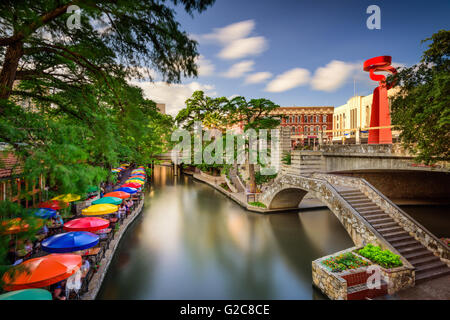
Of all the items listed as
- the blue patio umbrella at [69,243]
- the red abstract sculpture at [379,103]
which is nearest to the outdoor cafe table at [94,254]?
the blue patio umbrella at [69,243]

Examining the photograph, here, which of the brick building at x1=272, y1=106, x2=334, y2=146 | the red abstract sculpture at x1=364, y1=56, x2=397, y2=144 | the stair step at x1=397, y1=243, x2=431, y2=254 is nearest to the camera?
the stair step at x1=397, y1=243, x2=431, y2=254

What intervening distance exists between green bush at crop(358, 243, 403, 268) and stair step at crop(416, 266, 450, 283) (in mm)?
1197

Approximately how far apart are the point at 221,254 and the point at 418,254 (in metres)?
9.64

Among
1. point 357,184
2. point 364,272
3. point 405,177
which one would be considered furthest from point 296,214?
point 405,177

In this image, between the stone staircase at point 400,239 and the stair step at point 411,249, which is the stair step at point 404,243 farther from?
the stair step at point 411,249

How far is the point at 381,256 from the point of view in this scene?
31.1 feet

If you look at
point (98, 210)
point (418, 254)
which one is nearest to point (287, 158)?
point (418, 254)

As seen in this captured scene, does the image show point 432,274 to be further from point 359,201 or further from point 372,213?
point 359,201

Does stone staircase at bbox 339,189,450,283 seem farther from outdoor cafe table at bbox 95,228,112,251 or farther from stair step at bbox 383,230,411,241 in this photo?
outdoor cafe table at bbox 95,228,112,251

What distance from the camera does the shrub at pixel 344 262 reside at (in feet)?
30.0

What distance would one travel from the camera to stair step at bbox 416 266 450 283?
9.52 meters

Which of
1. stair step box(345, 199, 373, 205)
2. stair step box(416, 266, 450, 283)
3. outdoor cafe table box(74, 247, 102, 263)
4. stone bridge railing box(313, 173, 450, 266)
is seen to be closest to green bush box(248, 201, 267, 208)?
stone bridge railing box(313, 173, 450, 266)
